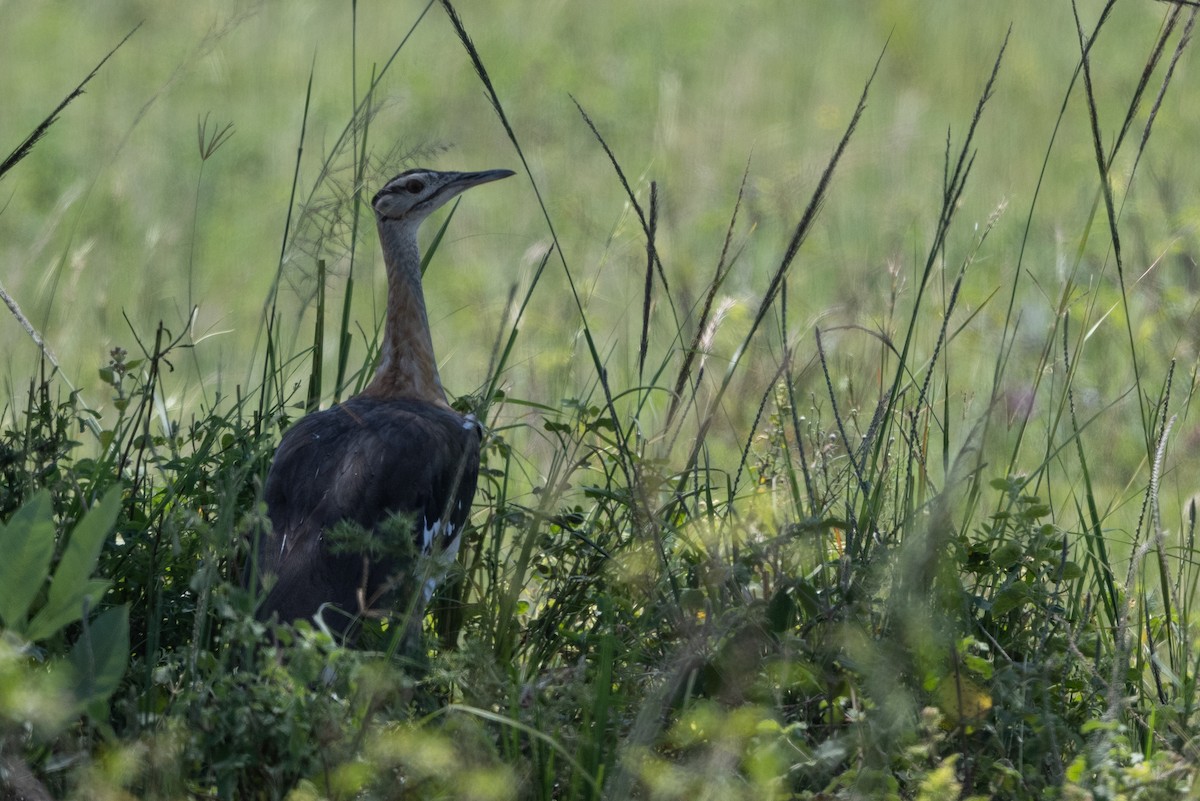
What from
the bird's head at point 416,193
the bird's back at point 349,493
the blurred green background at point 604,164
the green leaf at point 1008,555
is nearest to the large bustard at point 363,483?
the bird's back at point 349,493

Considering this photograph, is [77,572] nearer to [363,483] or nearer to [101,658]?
[101,658]

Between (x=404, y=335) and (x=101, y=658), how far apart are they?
2195 millimetres

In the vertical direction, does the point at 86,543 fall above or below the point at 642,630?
above

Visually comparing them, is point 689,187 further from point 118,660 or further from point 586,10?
point 118,660

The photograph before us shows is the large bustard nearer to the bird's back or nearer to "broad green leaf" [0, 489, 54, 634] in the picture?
the bird's back

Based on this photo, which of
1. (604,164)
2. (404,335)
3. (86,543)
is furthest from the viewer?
(604,164)

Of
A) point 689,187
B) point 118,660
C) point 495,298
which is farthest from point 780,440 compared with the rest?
point 689,187

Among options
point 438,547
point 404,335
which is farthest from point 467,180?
point 438,547

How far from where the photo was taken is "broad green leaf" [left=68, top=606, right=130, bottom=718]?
6.90ft

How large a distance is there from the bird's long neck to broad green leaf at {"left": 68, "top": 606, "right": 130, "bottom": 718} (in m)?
1.96

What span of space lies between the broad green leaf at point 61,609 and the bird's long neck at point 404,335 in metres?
1.97

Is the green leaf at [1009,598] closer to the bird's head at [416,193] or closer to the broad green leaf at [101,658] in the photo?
the broad green leaf at [101,658]

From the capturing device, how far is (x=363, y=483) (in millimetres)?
3428

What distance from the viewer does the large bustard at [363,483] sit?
123 inches
